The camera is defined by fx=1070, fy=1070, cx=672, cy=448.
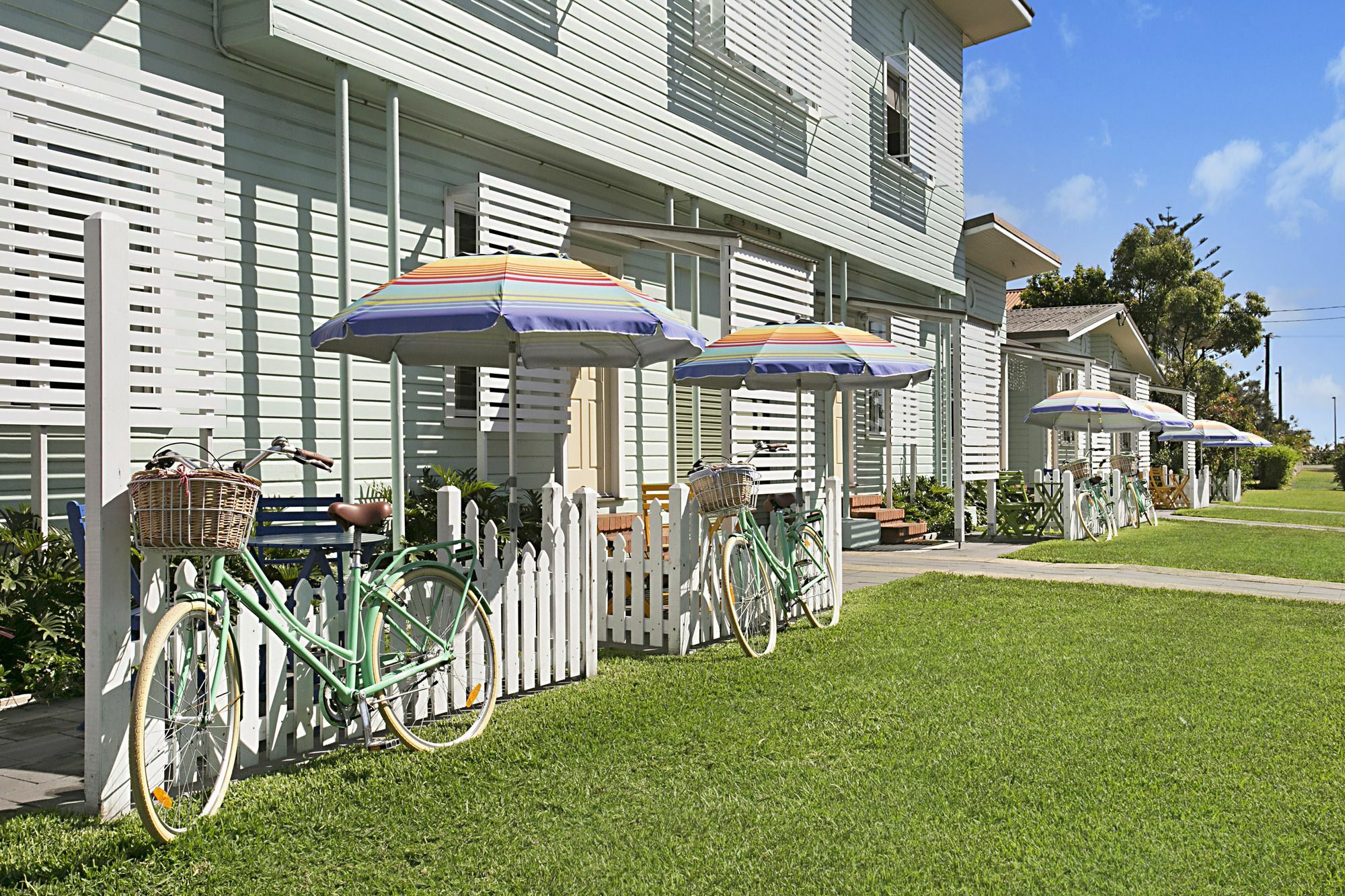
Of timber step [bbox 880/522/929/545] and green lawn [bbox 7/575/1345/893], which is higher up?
timber step [bbox 880/522/929/545]

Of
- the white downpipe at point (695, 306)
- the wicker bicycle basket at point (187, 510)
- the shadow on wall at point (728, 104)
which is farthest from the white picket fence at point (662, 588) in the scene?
the shadow on wall at point (728, 104)

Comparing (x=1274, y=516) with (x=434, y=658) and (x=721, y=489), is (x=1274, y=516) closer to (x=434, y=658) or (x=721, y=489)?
(x=721, y=489)

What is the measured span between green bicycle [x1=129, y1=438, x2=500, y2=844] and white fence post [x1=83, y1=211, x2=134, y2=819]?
0.51 feet

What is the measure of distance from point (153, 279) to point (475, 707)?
132 inches

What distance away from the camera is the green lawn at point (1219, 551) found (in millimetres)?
12812

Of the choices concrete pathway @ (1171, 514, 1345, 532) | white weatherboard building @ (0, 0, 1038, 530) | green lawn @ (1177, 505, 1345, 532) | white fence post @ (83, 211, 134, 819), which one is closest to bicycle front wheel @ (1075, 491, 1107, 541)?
white weatherboard building @ (0, 0, 1038, 530)

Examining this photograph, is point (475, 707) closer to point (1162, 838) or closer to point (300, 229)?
point (1162, 838)

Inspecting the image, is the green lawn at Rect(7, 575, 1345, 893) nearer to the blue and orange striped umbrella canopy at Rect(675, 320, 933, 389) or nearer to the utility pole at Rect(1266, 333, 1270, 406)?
the blue and orange striped umbrella canopy at Rect(675, 320, 933, 389)

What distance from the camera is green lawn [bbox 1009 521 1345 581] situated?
12812 mm

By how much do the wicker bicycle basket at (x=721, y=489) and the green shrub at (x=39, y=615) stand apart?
368 cm

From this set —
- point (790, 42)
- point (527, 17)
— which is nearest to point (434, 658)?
point (527, 17)

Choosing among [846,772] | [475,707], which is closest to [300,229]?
[475,707]

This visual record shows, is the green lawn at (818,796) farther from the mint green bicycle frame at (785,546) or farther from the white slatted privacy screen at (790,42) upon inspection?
the white slatted privacy screen at (790,42)

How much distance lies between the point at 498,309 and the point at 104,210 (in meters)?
2.88
